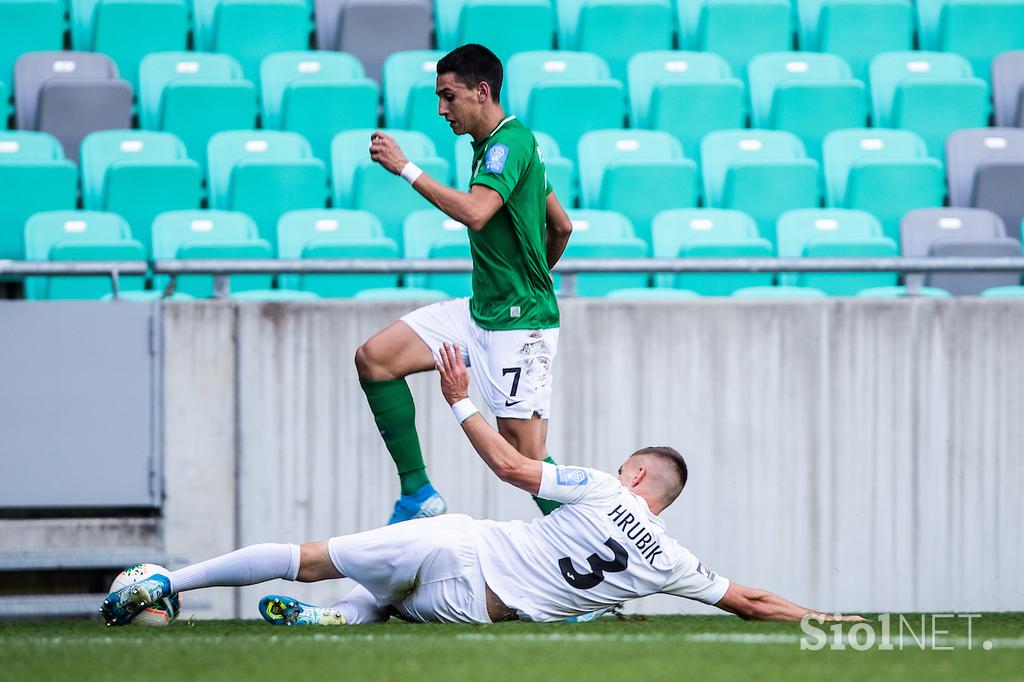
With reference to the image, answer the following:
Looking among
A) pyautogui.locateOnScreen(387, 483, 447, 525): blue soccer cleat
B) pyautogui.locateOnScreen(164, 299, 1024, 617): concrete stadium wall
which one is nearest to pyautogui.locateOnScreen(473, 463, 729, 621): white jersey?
pyautogui.locateOnScreen(387, 483, 447, 525): blue soccer cleat

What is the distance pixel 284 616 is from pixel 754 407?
2.50 metres

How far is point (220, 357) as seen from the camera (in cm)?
623

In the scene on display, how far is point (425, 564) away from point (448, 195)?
1.20 meters

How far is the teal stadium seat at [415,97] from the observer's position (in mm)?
8211

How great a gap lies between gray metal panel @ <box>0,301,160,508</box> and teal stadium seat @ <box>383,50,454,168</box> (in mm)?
2546

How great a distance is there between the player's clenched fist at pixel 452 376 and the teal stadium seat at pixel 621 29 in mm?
5097

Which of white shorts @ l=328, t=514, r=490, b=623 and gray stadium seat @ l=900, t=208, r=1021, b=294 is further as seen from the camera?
gray stadium seat @ l=900, t=208, r=1021, b=294

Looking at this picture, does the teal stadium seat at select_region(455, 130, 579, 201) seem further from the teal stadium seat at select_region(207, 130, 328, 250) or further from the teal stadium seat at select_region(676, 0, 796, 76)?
the teal stadium seat at select_region(676, 0, 796, 76)

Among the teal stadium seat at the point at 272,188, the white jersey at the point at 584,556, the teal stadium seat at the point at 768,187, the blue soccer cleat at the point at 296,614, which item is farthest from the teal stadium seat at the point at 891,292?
the blue soccer cleat at the point at 296,614

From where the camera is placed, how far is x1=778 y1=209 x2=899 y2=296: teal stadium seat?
7.13 meters

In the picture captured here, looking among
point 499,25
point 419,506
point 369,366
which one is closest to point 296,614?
point 419,506

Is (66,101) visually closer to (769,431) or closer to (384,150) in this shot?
(384,150)

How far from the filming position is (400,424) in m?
5.16

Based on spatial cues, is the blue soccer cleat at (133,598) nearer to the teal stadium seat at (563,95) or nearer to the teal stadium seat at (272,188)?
the teal stadium seat at (272,188)
